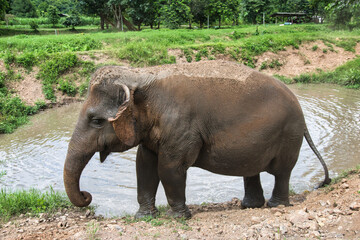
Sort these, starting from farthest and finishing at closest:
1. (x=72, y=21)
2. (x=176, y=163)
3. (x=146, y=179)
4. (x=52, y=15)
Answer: (x=52, y=15) < (x=72, y=21) < (x=146, y=179) < (x=176, y=163)

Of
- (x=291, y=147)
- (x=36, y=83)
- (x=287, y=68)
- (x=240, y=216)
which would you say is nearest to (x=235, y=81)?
(x=291, y=147)

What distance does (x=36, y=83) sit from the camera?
15859 millimetres

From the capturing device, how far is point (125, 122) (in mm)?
4074

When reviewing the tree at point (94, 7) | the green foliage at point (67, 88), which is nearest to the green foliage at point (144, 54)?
the green foliage at point (67, 88)

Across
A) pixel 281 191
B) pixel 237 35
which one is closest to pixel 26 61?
pixel 281 191

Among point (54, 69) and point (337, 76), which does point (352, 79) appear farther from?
point (54, 69)

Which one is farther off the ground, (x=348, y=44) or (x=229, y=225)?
(x=348, y=44)

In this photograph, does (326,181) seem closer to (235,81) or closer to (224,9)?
(235,81)

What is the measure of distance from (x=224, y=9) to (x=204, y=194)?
34879 mm

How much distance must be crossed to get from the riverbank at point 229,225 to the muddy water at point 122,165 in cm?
100

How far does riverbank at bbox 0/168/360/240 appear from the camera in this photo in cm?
348

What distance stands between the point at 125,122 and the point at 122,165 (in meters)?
4.09

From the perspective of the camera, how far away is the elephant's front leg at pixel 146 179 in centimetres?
484

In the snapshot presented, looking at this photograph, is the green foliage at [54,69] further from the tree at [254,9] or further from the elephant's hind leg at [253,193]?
the tree at [254,9]
